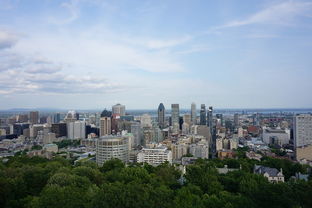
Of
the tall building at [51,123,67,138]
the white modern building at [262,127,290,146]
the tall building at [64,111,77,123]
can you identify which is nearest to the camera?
the white modern building at [262,127,290,146]

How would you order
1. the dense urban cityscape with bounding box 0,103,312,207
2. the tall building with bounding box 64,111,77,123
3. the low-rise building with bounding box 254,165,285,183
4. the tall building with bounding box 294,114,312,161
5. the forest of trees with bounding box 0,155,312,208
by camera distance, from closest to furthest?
the forest of trees with bounding box 0,155,312,208, the low-rise building with bounding box 254,165,285,183, the dense urban cityscape with bounding box 0,103,312,207, the tall building with bounding box 294,114,312,161, the tall building with bounding box 64,111,77,123

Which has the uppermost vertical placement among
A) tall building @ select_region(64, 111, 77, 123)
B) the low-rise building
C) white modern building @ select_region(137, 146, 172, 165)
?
tall building @ select_region(64, 111, 77, 123)

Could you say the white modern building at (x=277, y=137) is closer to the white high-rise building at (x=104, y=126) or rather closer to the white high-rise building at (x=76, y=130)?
the white high-rise building at (x=104, y=126)

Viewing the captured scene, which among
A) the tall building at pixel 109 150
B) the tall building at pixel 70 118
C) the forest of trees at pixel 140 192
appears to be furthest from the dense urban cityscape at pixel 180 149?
the tall building at pixel 70 118

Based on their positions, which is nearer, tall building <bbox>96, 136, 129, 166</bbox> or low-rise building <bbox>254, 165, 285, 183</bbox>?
low-rise building <bbox>254, 165, 285, 183</bbox>

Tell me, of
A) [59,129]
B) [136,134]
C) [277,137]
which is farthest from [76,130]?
[277,137]

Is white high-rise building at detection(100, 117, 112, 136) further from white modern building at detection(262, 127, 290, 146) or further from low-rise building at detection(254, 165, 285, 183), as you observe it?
low-rise building at detection(254, 165, 285, 183)

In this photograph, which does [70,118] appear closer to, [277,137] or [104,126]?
[104,126]

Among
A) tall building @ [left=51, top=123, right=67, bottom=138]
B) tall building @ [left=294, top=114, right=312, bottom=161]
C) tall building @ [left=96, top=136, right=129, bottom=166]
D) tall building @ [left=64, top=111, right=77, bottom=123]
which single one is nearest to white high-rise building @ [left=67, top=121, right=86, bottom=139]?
tall building @ [left=51, top=123, right=67, bottom=138]

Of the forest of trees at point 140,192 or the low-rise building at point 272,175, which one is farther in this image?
the low-rise building at point 272,175
